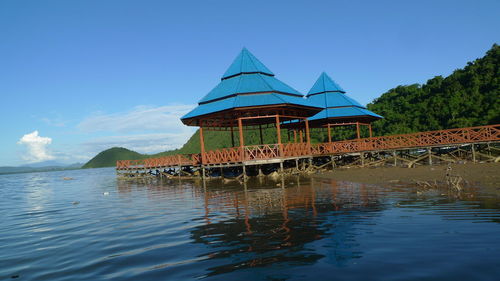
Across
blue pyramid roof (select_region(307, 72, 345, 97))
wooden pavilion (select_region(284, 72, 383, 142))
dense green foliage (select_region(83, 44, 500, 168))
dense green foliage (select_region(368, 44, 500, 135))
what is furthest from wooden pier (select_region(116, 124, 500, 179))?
dense green foliage (select_region(83, 44, 500, 168))

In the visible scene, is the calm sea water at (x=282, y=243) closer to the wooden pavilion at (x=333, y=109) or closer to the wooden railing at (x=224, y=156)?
the wooden railing at (x=224, y=156)

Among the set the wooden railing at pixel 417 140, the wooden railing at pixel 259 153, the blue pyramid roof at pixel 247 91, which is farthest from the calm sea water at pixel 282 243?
the wooden railing at pixel 417 140

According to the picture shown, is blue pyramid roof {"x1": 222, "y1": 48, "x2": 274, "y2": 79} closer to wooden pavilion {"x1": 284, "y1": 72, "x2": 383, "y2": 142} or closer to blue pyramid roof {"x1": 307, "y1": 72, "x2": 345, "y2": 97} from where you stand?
wooden pavilion {"x1": 284, "y1": 72, "x2": 383, "y2": 142}

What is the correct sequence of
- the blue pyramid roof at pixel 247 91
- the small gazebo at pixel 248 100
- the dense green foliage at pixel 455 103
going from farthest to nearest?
1. the dense green foliage at pixel 455 103
2. the blue pyramid roof at pixel 247 91
3. the small gazebo at pixel 248 100

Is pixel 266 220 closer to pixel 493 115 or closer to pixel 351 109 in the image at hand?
pixel 351 109

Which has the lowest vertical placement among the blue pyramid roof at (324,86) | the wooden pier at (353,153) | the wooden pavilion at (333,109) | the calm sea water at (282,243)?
the calm sea water at (282,243)

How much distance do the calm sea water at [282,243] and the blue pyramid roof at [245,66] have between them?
1354cm

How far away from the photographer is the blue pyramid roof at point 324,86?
89.5 ft

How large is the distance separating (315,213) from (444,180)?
691 cm

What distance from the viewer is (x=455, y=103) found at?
33.1 meters

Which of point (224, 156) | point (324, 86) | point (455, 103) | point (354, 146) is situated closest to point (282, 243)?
point (224, 156)

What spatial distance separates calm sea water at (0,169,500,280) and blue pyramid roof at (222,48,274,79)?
1354cm

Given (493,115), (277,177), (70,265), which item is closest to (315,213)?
(70,265)

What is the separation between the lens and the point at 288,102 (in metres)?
18.9
